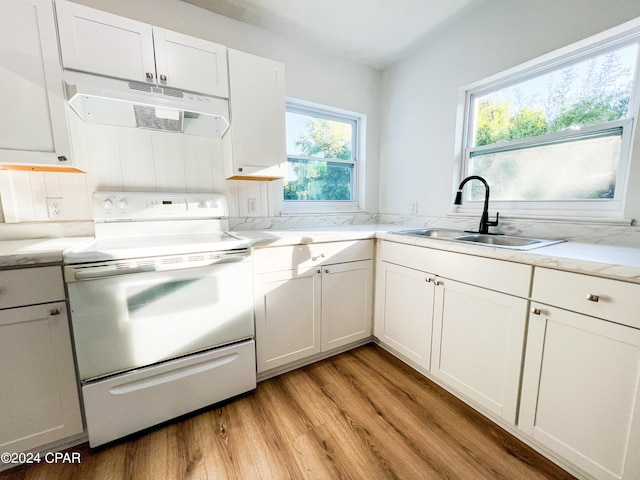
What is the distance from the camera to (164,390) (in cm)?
129

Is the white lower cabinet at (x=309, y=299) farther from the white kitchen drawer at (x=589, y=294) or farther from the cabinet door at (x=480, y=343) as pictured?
the white kitchen drawer at (x=589, y=294)

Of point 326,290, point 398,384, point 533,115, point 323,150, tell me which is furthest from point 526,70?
point 398,384

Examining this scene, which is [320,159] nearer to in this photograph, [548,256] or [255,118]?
[255,118]

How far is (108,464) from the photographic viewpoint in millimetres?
1142

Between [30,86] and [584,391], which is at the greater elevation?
[30,86]

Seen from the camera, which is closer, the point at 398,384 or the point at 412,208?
the point at 398,384

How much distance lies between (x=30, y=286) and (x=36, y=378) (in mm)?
391

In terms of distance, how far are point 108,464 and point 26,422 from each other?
1.23ft

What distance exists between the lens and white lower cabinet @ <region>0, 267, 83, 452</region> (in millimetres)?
1042

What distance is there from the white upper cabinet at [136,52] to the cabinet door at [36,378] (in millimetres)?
1141

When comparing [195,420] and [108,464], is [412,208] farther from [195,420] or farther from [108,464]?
[108,464]

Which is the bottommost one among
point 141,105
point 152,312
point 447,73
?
point 152,312

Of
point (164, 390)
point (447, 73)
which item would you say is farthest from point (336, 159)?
point (164, 390)

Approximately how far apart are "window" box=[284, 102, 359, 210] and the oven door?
3.51ft
